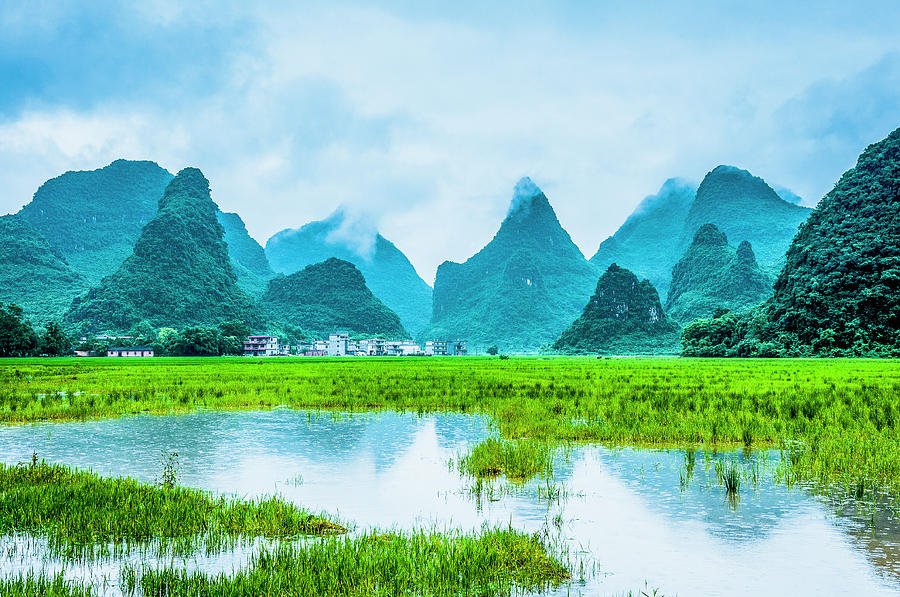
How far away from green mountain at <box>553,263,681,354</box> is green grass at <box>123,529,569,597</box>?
117 meters

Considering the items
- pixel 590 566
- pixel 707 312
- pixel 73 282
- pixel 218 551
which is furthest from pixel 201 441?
pixel 73 282

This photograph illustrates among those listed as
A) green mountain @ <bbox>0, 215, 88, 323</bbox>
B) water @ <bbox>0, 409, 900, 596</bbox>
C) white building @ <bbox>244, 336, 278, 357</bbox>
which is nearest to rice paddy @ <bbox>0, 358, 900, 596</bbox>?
water @ <bbox>0, 409, 900, 596</bbox>

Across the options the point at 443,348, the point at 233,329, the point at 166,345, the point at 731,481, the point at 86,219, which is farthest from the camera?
the point at 86,219

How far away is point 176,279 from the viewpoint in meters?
124

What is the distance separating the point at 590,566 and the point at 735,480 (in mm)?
3330

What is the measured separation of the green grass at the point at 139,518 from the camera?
17.5 feet

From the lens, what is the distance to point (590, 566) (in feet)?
16.3

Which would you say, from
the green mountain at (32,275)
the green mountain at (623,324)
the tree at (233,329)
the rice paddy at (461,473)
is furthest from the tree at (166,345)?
the green mountain at (623,324)

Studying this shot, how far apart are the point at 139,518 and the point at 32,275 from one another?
152307mm

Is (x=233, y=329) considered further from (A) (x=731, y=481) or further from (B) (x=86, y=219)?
(B) (x=86, y=219)

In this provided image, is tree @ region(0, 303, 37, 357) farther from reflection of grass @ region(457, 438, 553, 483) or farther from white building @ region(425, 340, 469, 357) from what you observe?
white building @ region(425, 340, 469, 357)

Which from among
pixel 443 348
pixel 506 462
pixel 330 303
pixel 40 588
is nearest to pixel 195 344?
pixel 443 348

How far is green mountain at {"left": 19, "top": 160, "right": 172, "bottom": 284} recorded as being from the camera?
170625mm

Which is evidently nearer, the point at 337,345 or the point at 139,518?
the point at 139,518
